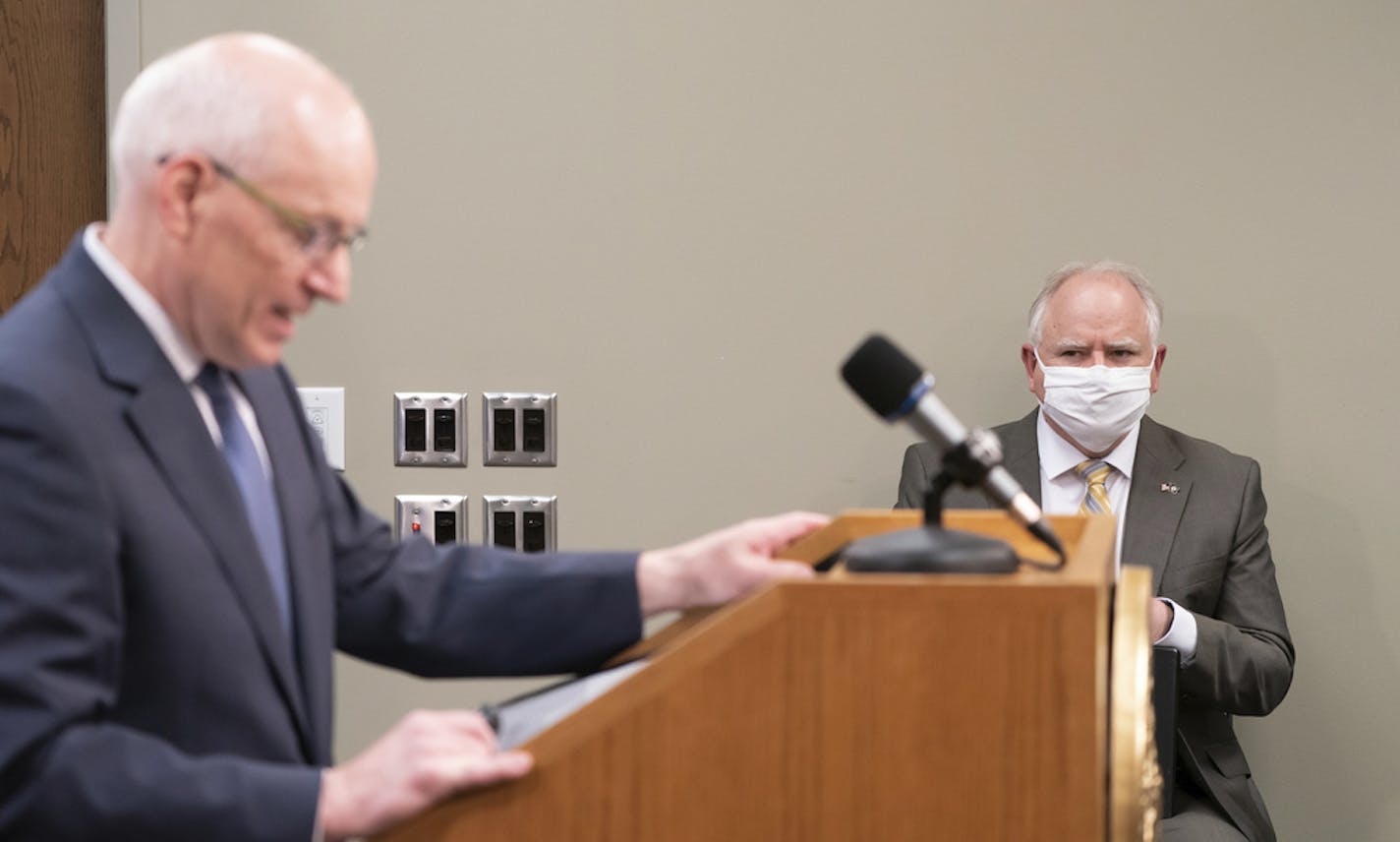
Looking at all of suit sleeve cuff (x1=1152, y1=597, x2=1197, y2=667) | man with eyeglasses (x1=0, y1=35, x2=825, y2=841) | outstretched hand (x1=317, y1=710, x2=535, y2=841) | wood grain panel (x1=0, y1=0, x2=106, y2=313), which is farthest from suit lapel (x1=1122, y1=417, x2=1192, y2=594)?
wood grain panel (x1=0, y1=0, x2=106, y2=313)

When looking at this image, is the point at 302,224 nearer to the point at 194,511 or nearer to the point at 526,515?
the point at 194,511

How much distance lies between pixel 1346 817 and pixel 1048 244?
1.43m

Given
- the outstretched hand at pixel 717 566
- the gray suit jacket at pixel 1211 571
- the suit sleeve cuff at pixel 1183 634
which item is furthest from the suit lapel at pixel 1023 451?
the outstretched hand at pixel 717 566

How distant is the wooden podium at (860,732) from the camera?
1144 millimetres

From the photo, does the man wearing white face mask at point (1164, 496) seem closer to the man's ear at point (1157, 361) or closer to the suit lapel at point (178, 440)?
the man's ear at point (1157, 361)

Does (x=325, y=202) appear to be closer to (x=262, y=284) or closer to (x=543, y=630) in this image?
(x=262, y=284)

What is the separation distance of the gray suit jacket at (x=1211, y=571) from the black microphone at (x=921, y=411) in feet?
6.17

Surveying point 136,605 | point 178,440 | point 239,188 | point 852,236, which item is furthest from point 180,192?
point 852,236

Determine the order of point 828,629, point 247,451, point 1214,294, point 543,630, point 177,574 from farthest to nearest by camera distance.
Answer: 1. point 1214,294
2. point 543,630
3. point 247,451
4. point 177,574
5. point 828,629

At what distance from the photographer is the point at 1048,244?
11.4 ft

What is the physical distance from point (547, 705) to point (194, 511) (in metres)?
0.34

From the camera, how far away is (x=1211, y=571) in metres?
3.21

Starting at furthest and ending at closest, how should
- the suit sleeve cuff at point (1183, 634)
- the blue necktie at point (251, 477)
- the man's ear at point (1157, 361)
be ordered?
the man's ear at point (1157, 361) → the suit sleeve cuff at point (1183, 634) → the blue necktie at point (251, 477)

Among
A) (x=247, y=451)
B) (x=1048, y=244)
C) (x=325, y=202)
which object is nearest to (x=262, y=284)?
(x=325, y=202)
